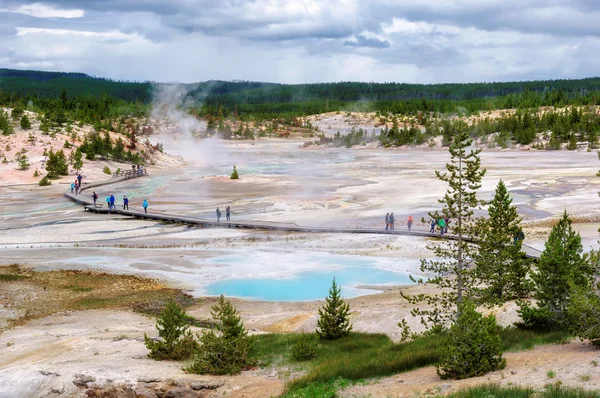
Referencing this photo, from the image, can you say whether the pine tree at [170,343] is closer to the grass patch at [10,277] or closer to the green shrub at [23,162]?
the grass patch at [10,277]

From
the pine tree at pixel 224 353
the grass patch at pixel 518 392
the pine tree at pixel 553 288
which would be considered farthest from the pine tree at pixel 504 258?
the grass patch at pixel 518 392

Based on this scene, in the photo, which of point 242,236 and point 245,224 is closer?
point 242,236

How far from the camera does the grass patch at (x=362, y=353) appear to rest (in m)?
16.5

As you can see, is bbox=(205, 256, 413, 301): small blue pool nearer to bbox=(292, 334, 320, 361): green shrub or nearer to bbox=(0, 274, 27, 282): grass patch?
bbox=(0, 274, 27, 282): grass patch

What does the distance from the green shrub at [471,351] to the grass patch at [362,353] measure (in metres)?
0.96

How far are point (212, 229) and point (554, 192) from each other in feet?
92.3

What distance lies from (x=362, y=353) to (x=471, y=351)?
14.4ft

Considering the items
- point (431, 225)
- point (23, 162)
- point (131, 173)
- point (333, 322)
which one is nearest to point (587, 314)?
point (333, 322)

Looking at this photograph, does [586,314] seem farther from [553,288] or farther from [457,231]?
[457,231]

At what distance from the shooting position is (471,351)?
14930 mm

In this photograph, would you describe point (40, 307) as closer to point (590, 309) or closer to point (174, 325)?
point (174, 325)

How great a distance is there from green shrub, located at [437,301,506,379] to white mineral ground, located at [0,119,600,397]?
0.92m

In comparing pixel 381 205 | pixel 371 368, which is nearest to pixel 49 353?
pixel 371 368

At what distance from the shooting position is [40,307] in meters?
29.1
